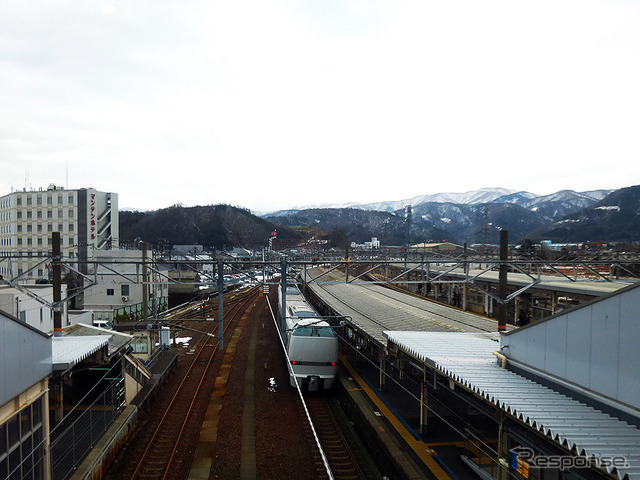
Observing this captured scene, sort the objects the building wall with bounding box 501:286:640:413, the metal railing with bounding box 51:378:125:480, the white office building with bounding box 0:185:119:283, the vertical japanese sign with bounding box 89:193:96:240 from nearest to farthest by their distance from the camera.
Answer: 1. the building wall with bounding box 501:286:640:413
2. the metal railing with bounding box 51:378:125:480
3. the white office building with bounding box 0:185:119:283
4. the vertical japanese sign with bounding box 89:193:96:240

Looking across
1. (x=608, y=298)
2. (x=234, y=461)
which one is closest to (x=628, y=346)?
(x=608, y=298)

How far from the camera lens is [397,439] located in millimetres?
8328

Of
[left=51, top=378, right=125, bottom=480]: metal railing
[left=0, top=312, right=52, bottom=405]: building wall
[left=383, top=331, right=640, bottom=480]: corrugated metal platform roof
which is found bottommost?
[left=51, top=378, right=125, bottom=480]: metal railing

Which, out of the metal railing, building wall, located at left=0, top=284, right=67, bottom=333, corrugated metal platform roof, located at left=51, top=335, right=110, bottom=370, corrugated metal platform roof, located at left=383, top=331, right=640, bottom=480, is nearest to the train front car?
corrugated metal platform roof, located at left=383, top=331, right=640, bottom=480

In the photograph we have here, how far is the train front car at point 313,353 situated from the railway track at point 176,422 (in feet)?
9.45

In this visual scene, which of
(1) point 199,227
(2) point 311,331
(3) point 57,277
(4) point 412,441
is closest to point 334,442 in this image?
(4) point 412,441

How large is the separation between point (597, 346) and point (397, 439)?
5.02 m

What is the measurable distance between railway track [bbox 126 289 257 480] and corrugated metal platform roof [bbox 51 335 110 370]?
2452 mm

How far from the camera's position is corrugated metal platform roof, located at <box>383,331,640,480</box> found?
373cm

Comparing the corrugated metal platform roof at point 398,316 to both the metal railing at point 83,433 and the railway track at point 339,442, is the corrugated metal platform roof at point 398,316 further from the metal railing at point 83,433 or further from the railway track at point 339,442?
the metal railing at point 83,433

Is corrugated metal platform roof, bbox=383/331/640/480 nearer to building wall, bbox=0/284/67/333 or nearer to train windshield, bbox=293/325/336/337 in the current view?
train windshield, bbox=293/325/336/337

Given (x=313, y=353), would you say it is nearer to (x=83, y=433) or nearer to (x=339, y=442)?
(x=339, y=442)

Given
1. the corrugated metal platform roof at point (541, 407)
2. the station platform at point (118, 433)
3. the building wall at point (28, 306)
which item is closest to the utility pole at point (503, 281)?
the corrugated metal platform roof at point (541, 407)

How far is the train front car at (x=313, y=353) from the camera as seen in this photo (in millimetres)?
11164
